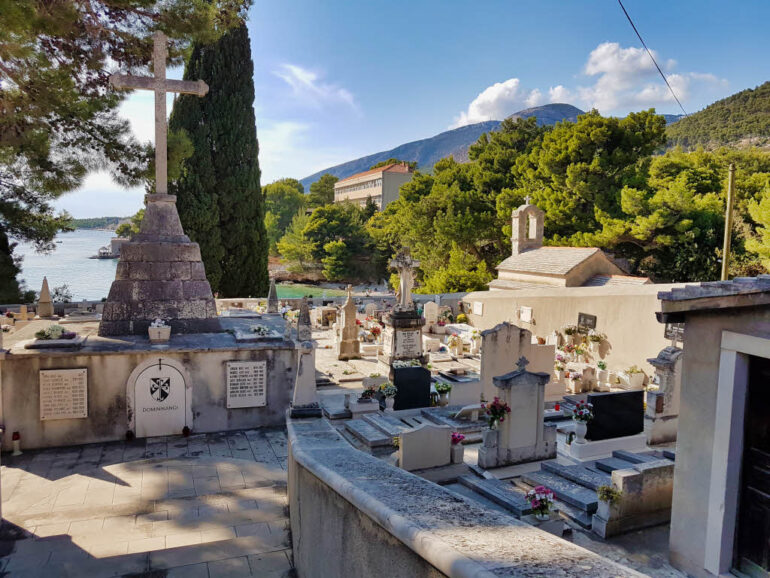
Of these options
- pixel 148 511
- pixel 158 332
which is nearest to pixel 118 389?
pixel 158 332

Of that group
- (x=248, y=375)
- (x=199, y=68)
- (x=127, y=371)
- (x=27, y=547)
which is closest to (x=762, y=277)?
(x=27, y=547)

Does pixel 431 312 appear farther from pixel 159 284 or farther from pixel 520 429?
pixel 520 429

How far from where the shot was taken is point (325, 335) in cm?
2053

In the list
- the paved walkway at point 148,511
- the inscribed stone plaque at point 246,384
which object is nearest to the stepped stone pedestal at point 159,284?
the inscribed stone plaque at point 246,384

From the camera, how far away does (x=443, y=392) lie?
37.4ft

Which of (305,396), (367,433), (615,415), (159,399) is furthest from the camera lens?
(159,399)

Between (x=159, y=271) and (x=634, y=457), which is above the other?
(x=159, y=271)

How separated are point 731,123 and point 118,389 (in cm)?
8060

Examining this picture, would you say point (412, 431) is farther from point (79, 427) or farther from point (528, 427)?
point (79, 427)

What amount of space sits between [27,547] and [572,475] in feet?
20.2

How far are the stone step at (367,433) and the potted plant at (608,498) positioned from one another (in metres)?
4.07

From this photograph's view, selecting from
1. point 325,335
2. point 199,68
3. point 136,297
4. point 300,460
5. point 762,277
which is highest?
point 199,68

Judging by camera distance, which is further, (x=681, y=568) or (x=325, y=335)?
(x=325, y=335)

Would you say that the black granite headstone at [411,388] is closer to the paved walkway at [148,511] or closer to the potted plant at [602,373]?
the paved walkway at [148,511]
